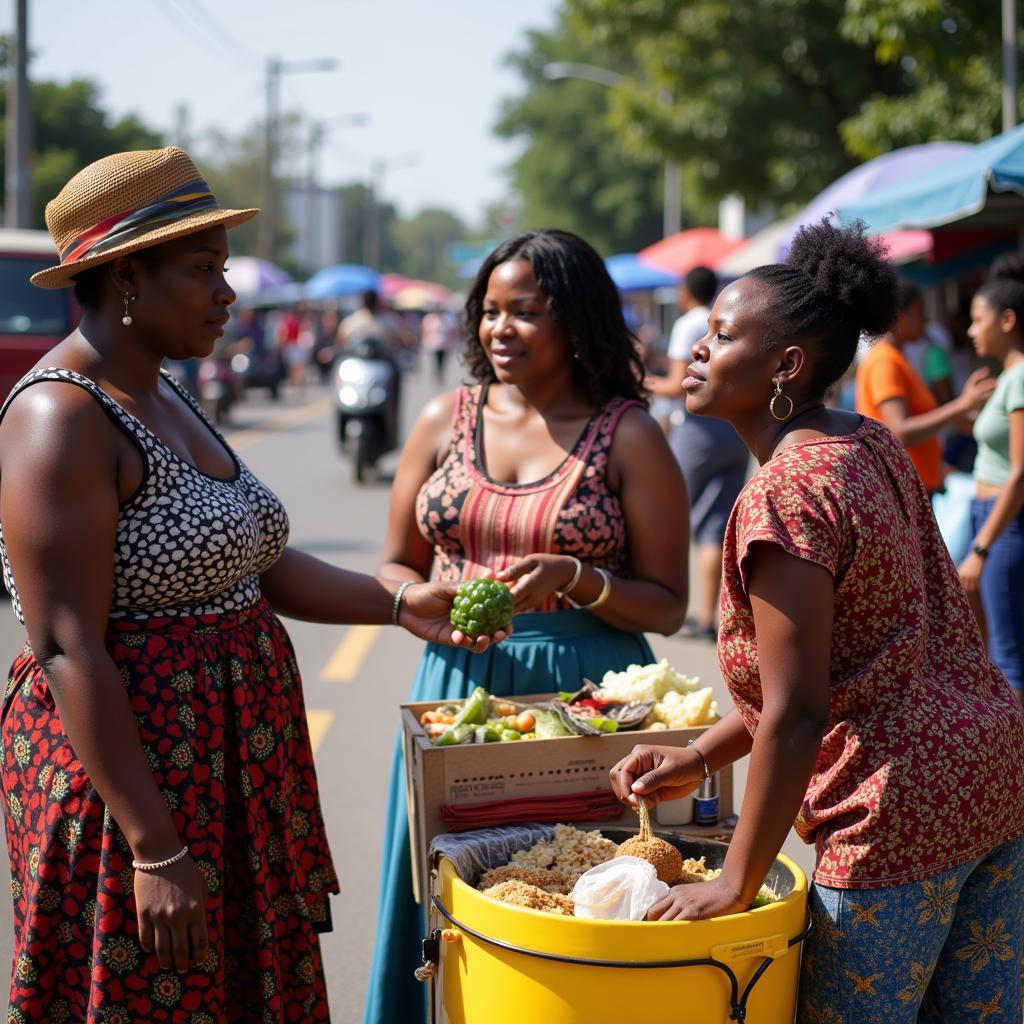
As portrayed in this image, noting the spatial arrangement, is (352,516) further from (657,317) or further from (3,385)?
(657,317)

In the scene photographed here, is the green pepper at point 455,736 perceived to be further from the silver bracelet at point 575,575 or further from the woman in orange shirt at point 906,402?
the woman in orange shirt at point 906,402

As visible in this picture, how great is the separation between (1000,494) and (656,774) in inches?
140

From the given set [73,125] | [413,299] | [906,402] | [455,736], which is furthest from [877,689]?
[413,299]

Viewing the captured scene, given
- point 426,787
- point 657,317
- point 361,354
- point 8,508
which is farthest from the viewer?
point 657,317

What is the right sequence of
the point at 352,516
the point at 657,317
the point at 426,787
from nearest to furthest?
the point at 426,787 → the point at 352,516 → the point at 657,317

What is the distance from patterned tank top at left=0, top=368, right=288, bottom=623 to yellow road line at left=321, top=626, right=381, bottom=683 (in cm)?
529

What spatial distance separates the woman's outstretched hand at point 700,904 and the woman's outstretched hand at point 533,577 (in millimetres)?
1137

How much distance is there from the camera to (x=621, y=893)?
2285 mm

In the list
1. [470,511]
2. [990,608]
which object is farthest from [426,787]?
[990,608]

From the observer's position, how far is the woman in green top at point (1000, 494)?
5648 millimetres

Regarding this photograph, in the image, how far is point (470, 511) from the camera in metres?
3.52

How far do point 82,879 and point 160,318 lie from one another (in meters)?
1.06

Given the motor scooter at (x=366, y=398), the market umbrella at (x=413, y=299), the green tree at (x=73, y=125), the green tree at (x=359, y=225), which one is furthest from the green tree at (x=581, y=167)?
the green tree at (x=359, y=225)

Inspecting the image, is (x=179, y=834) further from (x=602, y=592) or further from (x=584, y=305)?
(x=584, y=305)
